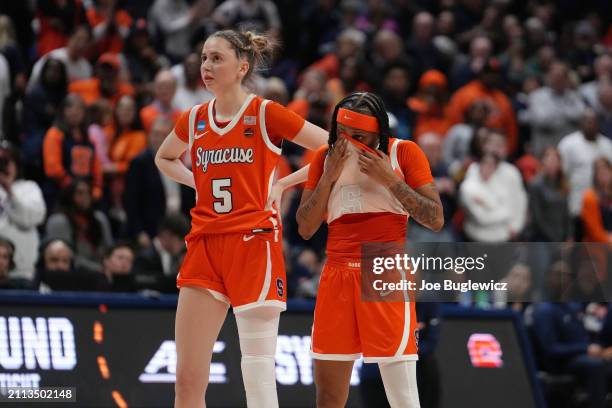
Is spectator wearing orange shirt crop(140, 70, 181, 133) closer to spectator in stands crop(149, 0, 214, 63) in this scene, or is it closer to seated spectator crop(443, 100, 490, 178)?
spectator in stands crop(149, 0, 214, 63)

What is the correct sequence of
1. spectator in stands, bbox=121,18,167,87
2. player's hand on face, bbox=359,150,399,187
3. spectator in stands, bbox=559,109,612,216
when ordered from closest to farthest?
player's hand on face, bbox=359,150,399,187, spectator in stands, bbox=559,109,612,216, spectator in stands, bbox=121,18,167,87

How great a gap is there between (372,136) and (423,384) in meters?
→ 3.32

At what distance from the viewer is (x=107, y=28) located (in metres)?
14.9

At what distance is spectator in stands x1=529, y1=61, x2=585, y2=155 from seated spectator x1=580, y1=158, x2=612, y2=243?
1855 millimetres

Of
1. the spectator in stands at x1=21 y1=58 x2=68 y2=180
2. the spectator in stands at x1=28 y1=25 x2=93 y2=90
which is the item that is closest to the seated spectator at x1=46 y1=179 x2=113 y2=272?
the spectator in stands at x1=21 y1=58 x2=68 y2=180

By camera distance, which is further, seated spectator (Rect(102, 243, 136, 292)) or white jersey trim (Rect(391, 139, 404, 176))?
seated spectator (Rect(102, 243, 136, 292))

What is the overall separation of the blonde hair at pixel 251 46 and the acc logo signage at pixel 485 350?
3495 millimetres

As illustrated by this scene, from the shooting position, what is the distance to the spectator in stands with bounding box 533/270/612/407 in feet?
34.9

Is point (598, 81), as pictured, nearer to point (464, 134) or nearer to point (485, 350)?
point (464, 134)

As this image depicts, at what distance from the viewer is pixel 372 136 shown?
6270 millimetres

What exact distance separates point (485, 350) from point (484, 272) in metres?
2.70

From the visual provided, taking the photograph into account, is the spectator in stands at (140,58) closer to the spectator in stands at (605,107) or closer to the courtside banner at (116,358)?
the spectator in stands at (605,107)

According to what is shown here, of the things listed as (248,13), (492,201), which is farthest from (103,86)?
(492,201)

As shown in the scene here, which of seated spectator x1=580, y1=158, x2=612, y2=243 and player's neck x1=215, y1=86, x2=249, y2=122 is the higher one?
seated spectator x1=580, y1=158, x2=612, y2=243
